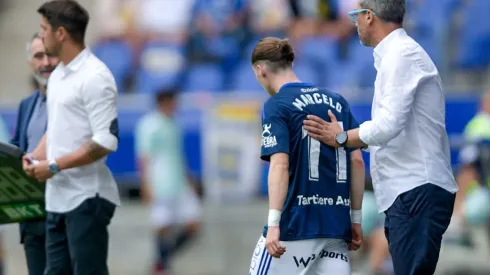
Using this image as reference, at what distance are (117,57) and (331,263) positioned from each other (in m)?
11.5

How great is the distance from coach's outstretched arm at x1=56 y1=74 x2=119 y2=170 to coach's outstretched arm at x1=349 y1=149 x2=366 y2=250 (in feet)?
4.68

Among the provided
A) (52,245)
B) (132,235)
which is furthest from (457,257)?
(52,245)

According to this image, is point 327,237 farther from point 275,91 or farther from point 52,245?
point 52,245

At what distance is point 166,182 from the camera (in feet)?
41.5

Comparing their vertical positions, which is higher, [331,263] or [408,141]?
[408,141]

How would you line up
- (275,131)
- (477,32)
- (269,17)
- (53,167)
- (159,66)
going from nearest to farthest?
(275,131), (53,167), (477,32), (269,17), (159,66)

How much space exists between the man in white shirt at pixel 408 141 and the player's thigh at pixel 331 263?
0.27 meters

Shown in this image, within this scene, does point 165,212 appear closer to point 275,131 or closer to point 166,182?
point 166,182

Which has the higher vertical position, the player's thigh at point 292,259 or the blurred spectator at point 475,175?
the player's thigh at point 292,259

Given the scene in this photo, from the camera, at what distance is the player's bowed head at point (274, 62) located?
585cm

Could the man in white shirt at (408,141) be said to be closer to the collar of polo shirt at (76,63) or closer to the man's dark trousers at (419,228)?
the man's dark trousers at (419,228)

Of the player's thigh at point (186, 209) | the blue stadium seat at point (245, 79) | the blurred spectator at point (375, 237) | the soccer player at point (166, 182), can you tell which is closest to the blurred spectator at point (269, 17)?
the blue stadium seat at point (245, 79)

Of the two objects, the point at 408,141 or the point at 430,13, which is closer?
the point at 408,141

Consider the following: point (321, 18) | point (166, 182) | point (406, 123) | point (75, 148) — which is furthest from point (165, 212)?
point (406, 123)
